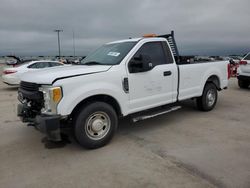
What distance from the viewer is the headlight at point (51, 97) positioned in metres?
3.67

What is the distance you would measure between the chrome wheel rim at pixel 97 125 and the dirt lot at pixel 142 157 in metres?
0.27

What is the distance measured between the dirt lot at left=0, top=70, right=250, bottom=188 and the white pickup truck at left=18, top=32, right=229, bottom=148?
399mm

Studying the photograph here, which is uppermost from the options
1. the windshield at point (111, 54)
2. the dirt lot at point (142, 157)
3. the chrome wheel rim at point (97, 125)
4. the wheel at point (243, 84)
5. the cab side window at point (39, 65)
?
the cab side window at point (39, 65)

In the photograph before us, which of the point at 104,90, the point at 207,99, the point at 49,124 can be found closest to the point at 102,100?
the point at 104,90

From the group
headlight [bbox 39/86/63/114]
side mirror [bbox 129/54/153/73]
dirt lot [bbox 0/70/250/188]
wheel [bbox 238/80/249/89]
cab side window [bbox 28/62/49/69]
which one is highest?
cab side window [bbox 28/62/49/69]

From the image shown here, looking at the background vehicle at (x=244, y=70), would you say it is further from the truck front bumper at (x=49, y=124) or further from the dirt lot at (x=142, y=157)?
the truck front bumper at (x=49, y=124)

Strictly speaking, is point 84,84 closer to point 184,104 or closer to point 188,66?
point 188,66

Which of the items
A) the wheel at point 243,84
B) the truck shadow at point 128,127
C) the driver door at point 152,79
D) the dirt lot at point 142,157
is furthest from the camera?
the wheel at point 243,84

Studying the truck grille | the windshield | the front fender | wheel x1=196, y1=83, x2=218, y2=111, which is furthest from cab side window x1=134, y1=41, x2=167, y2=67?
the truck grille

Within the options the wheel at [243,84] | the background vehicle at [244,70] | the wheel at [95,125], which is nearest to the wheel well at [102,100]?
the wheel at [95,125]

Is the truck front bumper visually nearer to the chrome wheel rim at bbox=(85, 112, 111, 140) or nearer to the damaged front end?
the damaged front end

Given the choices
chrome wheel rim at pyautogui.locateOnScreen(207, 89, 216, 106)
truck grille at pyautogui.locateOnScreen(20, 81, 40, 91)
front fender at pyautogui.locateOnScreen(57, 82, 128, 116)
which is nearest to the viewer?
front fender at pyautogui.locateOnScreen(57, 82, 128, 116)

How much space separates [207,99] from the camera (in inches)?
258

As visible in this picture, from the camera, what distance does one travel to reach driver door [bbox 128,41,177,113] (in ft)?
15.1
